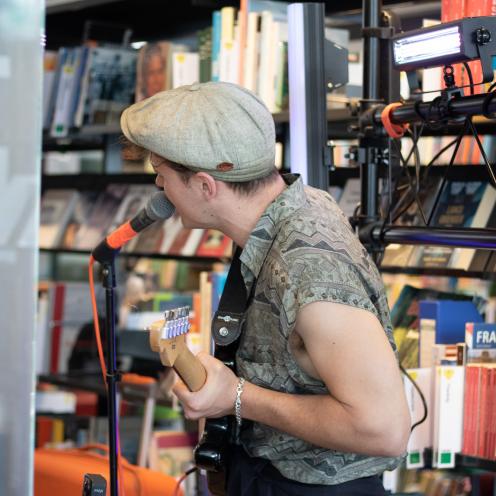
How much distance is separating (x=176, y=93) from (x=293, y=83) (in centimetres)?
72

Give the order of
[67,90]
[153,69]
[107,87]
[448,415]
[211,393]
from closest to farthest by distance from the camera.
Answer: [211,393], [448,415], [153,69], [107,87], [67,90]

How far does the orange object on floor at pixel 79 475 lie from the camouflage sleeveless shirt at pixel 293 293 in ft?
3.75

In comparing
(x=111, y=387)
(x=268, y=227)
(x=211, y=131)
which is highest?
(x=211, y=131)

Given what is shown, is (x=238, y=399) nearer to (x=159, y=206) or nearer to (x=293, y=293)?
(x=293, y=293)

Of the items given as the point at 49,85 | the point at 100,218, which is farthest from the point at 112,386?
the point at 49,85

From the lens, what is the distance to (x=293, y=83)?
227 cm

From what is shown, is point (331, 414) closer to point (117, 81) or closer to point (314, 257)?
point (314, 257)

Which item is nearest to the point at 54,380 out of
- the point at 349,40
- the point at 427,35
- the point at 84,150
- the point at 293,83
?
the point at 84,150

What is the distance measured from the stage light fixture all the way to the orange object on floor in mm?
1337

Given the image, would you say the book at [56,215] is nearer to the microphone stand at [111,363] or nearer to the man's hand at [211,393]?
the microphone stand at [111,363]

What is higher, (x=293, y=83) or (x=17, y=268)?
(x=293, y=83)

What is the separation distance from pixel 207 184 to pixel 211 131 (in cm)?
9

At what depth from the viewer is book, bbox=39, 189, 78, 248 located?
446 cm

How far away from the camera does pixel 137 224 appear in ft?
6.30
